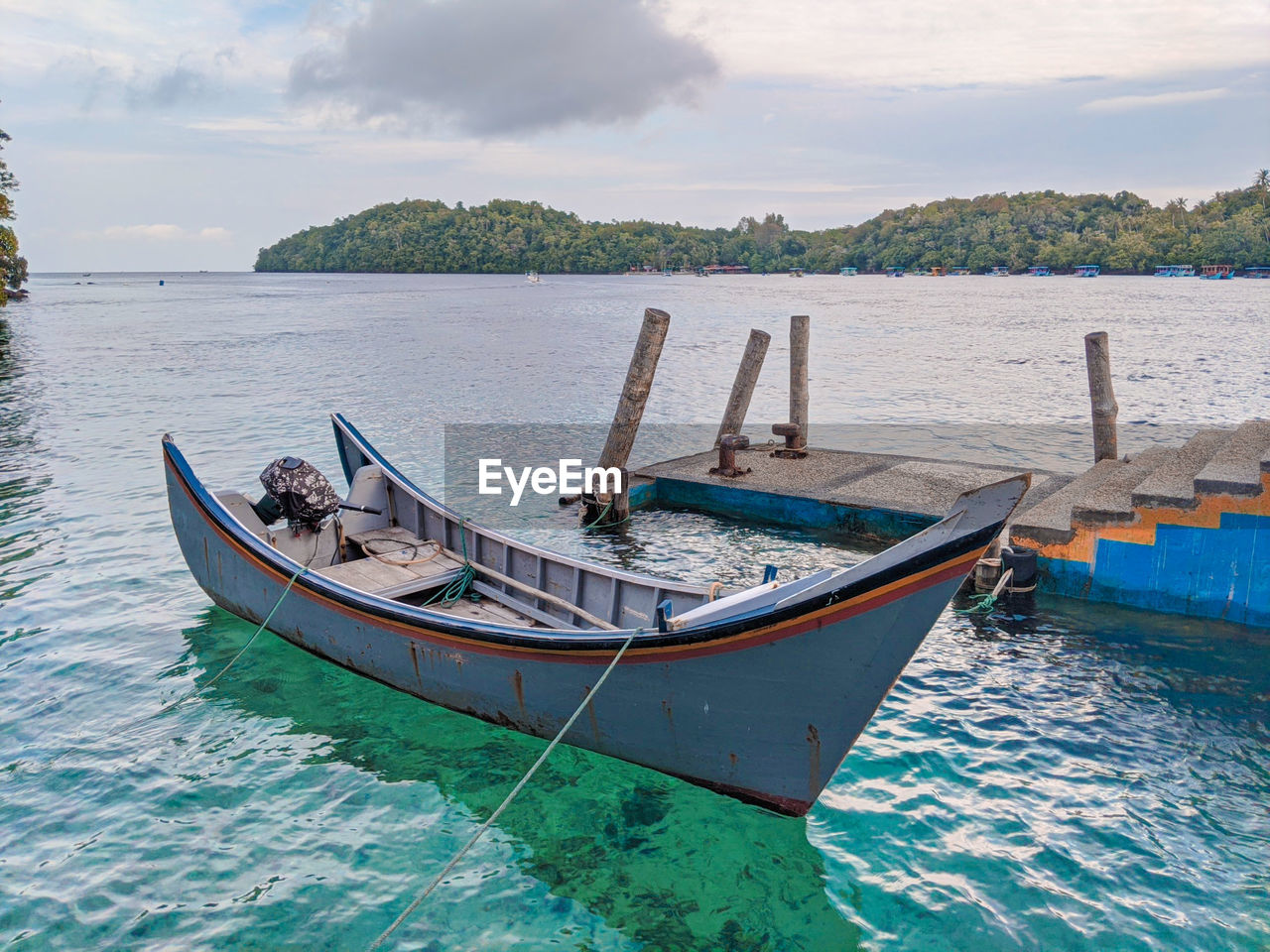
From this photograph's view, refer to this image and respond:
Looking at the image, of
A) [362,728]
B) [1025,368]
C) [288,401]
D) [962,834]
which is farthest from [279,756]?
[1025,368]

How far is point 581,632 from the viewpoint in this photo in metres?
6.62

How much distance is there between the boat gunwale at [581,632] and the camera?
478 cm

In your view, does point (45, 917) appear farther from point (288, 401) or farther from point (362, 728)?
point (288, 401)

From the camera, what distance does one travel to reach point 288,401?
101 feet

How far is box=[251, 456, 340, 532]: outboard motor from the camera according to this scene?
386 inches

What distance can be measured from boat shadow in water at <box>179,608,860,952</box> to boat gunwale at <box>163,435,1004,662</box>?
118 centimetres

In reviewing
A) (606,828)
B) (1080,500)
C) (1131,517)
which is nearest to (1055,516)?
(1080,500)

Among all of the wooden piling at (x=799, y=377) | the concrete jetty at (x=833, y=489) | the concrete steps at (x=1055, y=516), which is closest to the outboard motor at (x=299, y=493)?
the concrete jetty at (x=833, y=489)

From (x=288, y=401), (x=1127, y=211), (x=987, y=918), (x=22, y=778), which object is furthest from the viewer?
(x=1127, y=211)

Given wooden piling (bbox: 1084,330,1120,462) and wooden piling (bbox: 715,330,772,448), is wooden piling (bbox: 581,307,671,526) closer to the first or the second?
wooden piling (bbox: 715,330,772,448)

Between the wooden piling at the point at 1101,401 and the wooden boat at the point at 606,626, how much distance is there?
32.0 feet

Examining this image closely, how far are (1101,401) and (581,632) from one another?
11.5 m

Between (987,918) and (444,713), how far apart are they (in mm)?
5049

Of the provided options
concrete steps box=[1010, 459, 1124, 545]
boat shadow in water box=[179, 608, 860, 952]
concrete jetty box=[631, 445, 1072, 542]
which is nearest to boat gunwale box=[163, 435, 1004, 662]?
boat shadow in water box=[179, 608, 860, 952]
